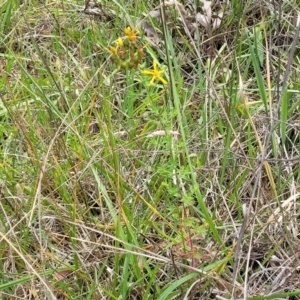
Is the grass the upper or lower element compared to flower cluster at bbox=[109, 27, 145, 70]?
lower

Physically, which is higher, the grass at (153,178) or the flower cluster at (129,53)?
the flower cluster at (129,53)

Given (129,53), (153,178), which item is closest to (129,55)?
(129,53)

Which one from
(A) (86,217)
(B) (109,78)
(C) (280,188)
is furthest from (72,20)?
(C) (280,188)

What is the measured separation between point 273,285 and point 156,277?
0.21 metres

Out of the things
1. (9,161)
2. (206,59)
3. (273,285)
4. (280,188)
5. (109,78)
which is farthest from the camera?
(206,59)

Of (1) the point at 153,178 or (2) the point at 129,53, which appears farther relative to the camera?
(1) the point at 153,178

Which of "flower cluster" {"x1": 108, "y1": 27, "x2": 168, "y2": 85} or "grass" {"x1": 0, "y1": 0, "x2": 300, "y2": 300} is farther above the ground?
"flower cluster" {"x1": 108, "y1": 27, "x2": 168, "y2": 85}

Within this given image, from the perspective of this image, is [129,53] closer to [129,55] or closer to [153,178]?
A: [129,55]

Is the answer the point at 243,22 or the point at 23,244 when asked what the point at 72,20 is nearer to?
the point at 243,22

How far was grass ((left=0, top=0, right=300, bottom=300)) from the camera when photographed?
1018mm

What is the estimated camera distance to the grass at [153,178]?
40.1 inches

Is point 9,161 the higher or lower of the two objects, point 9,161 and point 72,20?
the lower

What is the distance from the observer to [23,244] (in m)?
1.11

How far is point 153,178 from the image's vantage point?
1.21 m
